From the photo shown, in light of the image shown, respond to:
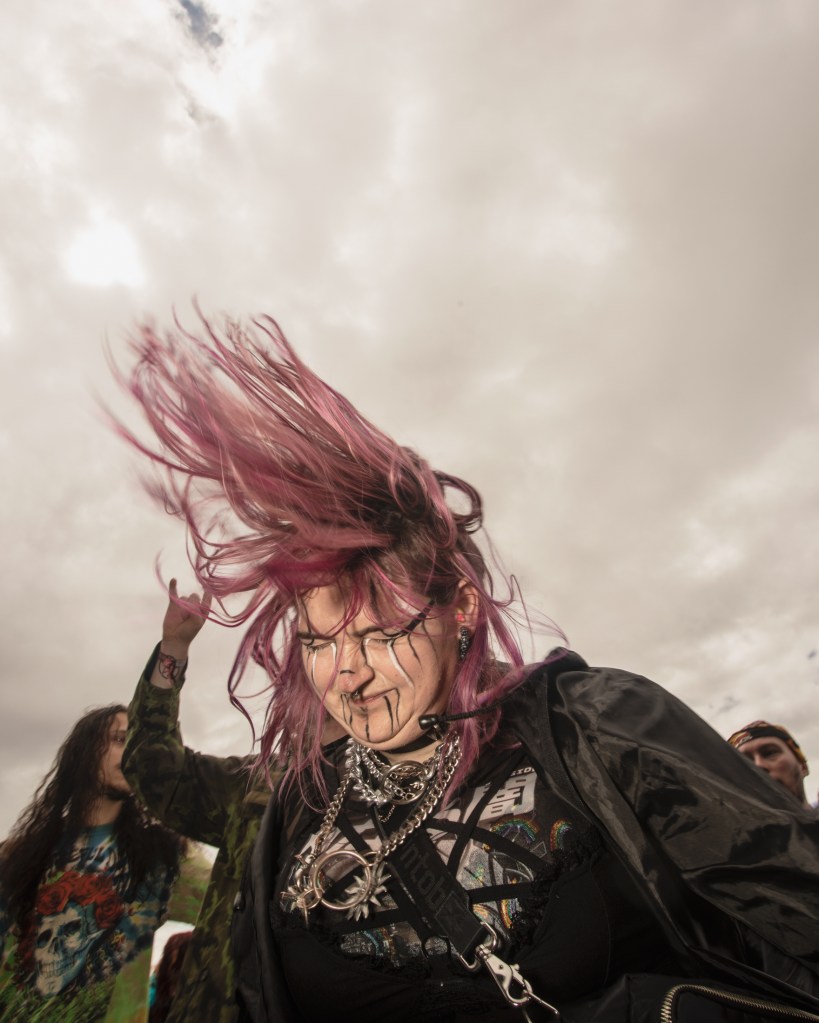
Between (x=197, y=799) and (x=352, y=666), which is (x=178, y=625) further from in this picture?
(x=352, y=666)

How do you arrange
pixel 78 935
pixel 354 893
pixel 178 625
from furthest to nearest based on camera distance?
pixel 78 935, pixel 178 625, pixel 354 893

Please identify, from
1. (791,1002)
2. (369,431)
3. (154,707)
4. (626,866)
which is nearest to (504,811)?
(626,866)

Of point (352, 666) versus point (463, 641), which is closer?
point (352, 666)

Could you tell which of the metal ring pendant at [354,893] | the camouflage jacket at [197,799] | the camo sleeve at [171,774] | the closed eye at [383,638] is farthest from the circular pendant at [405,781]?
the camo sleeve at [171,774]

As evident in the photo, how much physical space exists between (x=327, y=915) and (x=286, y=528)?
135 cm

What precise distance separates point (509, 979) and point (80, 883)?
3484 mm

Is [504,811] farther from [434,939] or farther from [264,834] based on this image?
[264,834]

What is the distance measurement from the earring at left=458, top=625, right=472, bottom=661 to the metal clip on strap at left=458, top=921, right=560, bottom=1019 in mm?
886

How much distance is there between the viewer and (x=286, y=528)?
238cm

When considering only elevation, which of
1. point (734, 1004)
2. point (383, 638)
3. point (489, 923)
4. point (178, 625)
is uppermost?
point (178, 625)

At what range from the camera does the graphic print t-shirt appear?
369 centimetres

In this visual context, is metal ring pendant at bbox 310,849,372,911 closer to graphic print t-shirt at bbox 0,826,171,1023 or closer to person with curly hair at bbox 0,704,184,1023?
person with curly hair at bbox 0,704,184,1023

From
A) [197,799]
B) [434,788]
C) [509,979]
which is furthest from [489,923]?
[197,799]

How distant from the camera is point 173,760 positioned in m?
2.77
